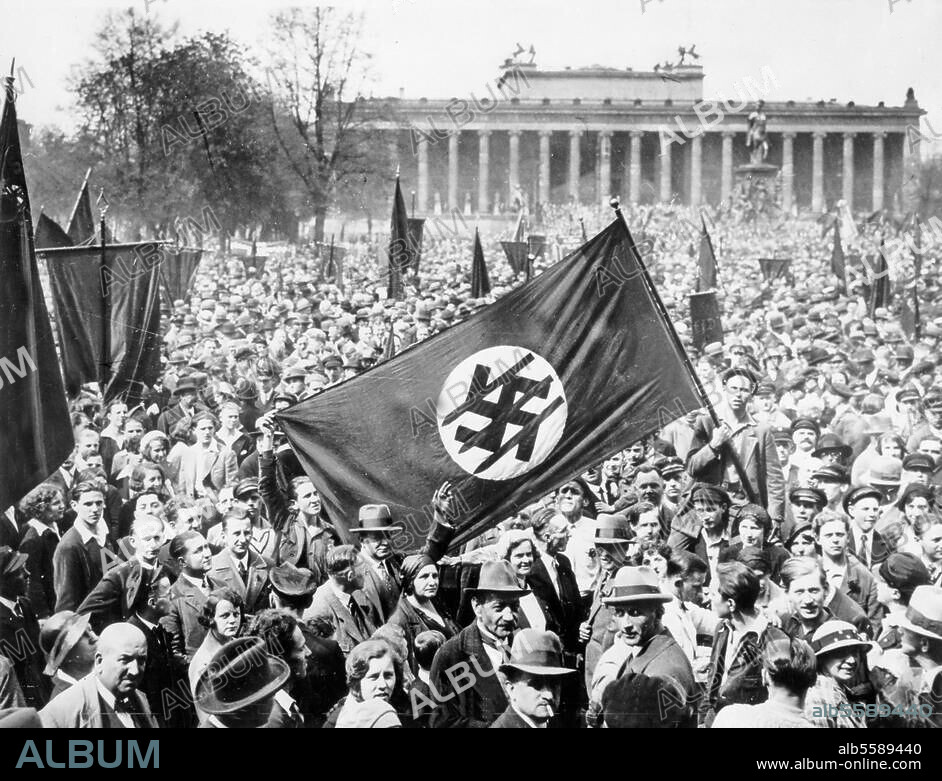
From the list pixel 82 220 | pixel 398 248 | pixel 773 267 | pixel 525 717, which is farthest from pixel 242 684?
pixel 773 267

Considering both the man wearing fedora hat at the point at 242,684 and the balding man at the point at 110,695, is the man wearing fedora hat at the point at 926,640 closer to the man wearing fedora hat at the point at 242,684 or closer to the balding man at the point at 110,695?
the man wearing fedora hat at the point at 242,684

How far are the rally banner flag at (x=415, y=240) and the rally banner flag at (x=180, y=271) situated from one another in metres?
2.50

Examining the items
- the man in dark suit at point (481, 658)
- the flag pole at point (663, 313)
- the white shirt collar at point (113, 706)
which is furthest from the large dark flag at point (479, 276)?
the white shirt collar at point (113, 706)

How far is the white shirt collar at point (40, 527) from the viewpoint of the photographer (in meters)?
8.88

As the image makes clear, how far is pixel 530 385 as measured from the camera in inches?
322

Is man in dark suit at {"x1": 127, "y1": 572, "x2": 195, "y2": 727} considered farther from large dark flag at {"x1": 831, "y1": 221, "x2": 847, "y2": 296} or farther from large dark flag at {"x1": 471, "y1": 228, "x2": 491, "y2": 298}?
large dark flag at {"x1": 831, "y1": 221, "x2": 847, "y2": 296}

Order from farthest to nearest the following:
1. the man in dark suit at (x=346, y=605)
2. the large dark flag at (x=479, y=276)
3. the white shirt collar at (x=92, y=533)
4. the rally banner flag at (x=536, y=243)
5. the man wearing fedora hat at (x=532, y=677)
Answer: the rally banner flag at (x=536, y=243) < the large dark flag at (x=479, y=276) < the white shirt collar at (x=92, y=533) < the man in dark suit at (x=346, y=605) < the man wearing fedora hat at (x=532, y=677)

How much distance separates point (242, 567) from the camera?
346 inches

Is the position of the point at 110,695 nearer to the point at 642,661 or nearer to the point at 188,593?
the point at 188,593

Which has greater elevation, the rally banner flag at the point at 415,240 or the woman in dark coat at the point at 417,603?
the rally banner flag at the point at 415,240

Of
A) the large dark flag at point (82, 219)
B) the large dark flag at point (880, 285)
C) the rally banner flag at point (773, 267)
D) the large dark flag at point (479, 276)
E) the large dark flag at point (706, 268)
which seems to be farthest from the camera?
the rally banner flag at point (773, 267)

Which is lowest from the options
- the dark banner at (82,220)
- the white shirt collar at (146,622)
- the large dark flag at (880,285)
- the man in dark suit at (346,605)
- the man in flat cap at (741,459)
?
the white shirt collar at (146,622)
